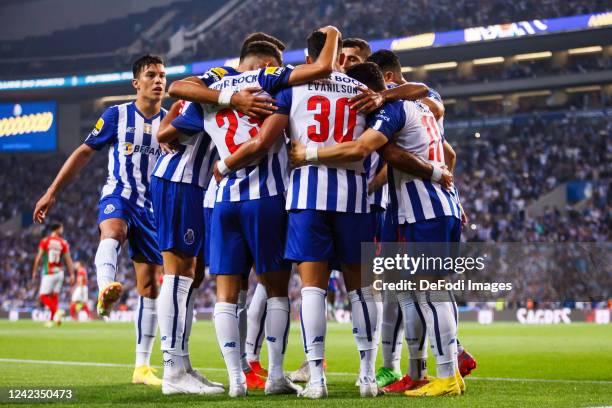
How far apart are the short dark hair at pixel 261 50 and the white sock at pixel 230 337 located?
1622 millimetres

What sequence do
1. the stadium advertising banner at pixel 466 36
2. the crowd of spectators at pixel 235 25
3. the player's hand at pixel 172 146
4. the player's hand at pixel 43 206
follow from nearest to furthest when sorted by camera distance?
the player's hand at pixel 172 146 → the player's hand at pixel 43 206 → the stadium advertising banner at pixel 466 36 → the crowd of spectators at pixel 235 25

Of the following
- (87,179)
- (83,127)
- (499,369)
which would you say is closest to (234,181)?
(499,369)

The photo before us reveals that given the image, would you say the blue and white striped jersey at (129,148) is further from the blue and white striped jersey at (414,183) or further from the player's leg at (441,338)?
the player's leg at (441,338)

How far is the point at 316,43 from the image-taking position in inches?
213

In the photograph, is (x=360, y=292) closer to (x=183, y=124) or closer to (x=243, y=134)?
(x=243, y=134)

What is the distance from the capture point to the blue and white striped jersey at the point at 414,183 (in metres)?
5.41

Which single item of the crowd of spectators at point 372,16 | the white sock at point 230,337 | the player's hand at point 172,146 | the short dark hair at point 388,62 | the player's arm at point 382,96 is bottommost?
the white sock at point 230,337

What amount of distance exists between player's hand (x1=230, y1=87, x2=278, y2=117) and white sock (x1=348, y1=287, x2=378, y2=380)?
1.21m

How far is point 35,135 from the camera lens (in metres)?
36.0

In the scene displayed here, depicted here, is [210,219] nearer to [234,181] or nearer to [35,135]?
[234,181]

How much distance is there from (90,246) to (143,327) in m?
29.6

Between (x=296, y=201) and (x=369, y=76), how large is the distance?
39.5 inches

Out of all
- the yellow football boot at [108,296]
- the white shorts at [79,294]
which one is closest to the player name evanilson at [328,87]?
the yellow football boot at [108,296]

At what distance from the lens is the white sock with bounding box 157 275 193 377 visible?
5484 mm
